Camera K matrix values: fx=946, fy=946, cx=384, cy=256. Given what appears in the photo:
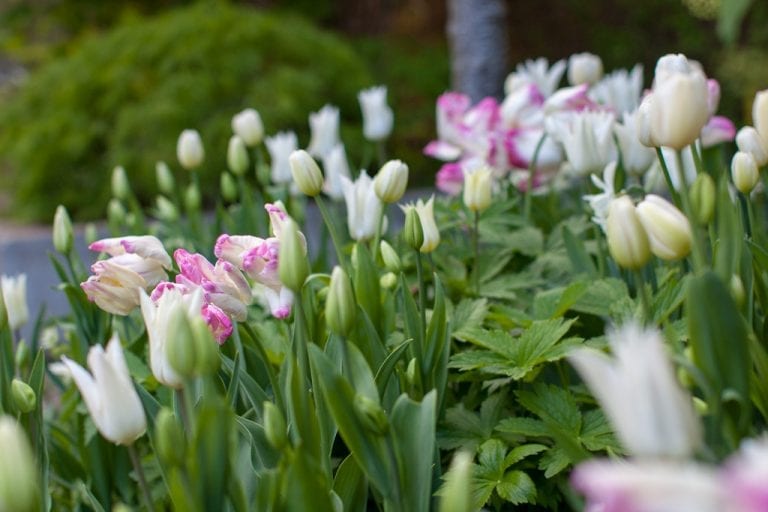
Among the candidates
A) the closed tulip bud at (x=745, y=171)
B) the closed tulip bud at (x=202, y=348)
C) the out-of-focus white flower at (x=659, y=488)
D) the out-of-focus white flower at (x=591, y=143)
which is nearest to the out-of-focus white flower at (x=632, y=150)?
the out-of-focus white flower at (x=591, y=143)

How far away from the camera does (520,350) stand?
1188mm

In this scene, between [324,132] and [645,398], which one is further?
[324,132]

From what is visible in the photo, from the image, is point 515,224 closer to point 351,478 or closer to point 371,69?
point 351,478

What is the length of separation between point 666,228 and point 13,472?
22.2 inches

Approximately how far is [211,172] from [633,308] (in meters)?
3.92

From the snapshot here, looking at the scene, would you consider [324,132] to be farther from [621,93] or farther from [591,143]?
[591,143]

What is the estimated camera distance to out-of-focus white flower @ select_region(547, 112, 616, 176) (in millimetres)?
1583

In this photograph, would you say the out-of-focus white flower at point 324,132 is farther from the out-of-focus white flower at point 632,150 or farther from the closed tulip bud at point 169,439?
the closed tulip bud at point 169,439

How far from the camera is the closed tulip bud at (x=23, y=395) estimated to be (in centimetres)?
108

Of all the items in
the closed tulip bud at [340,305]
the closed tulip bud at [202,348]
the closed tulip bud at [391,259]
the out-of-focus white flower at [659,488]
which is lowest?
the closed tulip bud at [391,259]

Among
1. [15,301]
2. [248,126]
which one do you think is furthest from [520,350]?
[248,126]

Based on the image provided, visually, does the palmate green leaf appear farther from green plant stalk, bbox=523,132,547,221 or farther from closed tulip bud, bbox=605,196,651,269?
green plant stalk, bbox=523,132,547,221

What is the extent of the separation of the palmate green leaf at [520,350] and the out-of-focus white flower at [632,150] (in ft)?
1.69

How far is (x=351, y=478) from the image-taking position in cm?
103
